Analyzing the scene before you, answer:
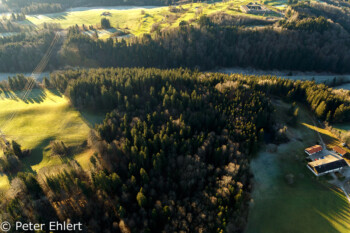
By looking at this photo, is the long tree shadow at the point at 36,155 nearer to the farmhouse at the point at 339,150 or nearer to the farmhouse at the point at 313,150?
the farmhouse at the point at 313,150

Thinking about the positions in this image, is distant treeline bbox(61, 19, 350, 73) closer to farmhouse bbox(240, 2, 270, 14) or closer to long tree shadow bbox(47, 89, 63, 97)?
farmhouse bbox(240, 2, 270, 14)

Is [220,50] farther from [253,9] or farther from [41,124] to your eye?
[41,124]

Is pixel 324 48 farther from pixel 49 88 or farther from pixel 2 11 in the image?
pixel 2 11

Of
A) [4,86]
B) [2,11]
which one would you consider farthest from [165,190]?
[2,11]

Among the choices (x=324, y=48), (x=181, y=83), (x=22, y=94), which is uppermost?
(x=324, y=48)

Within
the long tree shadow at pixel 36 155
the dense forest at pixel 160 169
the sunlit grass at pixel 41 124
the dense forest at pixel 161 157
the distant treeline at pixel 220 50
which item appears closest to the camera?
the dense forest at pixel 160 169

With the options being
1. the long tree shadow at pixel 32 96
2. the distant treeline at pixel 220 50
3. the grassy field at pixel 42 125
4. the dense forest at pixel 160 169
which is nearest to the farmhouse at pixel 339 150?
the dense forest at pixel 160 169
